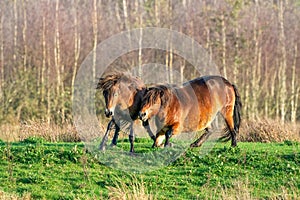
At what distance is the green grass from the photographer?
41.1ft

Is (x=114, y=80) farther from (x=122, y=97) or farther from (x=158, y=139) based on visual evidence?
(x=158, y=139)

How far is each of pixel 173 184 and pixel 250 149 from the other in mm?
2935

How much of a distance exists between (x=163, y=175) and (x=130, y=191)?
4.17 feet

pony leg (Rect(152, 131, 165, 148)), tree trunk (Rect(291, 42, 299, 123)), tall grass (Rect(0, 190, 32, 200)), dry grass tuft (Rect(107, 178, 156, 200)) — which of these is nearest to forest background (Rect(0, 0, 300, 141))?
tree trunk (Rect(291, 42, 299, 123))

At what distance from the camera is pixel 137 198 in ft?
38.8

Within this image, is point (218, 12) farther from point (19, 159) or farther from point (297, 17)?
point (19, 159)

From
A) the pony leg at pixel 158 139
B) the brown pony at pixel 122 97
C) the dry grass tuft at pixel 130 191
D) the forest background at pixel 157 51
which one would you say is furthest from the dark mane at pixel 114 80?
the forest background at pixel 157 51

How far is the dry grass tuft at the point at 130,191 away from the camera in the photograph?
470 inches

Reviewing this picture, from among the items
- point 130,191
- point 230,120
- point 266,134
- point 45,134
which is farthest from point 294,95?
point 130,191

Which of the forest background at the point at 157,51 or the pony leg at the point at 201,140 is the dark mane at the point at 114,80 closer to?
the pony leg at the point at 201,140

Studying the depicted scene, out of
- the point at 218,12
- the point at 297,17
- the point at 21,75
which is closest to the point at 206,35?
the point at 218,12

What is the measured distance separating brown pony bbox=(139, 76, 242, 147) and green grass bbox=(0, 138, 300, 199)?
82cm

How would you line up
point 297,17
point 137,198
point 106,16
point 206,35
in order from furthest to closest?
point 106,16, point 297,17, point 206,35, point 137,198

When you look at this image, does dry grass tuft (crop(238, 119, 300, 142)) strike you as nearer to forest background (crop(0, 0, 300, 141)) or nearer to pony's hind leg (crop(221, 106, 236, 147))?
pony's hind leg (crop(221, 106, 236, 147))
